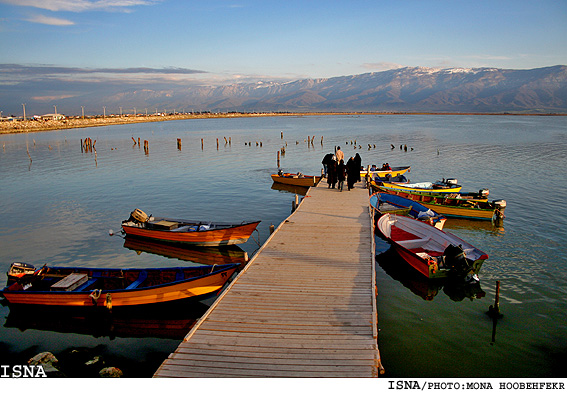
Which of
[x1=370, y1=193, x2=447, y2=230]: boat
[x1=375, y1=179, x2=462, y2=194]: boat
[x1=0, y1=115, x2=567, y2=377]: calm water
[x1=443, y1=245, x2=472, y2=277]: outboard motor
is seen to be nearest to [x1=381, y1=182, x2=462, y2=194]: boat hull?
[x1=375, y1=179, x2=462, y2=194]: boat

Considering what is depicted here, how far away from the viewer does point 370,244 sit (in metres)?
13.7

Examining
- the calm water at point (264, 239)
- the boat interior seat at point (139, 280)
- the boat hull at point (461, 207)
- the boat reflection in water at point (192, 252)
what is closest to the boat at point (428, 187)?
the boat hull at point (461, 207)

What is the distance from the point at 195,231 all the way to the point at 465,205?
16.6 metres

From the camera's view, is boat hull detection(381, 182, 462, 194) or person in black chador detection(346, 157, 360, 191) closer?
person in black chador detection(346, 157, 360, 191)

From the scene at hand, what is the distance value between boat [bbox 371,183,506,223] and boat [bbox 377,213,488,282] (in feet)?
22.0

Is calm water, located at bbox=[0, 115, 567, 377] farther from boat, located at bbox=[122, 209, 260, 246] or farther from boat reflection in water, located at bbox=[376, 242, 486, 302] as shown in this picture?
boat, located at bbox=[122, 209, 260, 246]

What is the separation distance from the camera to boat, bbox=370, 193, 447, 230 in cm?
1928

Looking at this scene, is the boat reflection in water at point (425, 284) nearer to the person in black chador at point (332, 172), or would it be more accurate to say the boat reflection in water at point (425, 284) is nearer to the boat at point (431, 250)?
the boat at point (431, 250)

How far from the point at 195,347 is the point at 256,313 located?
1.72 m

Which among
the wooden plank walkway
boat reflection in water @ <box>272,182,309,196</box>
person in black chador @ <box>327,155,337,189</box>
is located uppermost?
person in black chador @ <box>327,155,337,189</box>

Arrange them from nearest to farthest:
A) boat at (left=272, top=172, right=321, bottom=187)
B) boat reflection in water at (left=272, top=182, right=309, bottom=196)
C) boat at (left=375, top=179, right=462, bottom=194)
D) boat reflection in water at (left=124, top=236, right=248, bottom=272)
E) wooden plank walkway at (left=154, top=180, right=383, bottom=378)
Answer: wooden plank walkway at (left=154, top=180, right=383, bottom=378)
boat reflection in water at (left=124, top=236, right=248, bottom=272)
boat at (left=375, top=179, right=462, bottom=194)
boat reflection in water at (left=272, top=182, right=309, bottom=196)
boat at (left=272, top=172, right=321, bottom=187)

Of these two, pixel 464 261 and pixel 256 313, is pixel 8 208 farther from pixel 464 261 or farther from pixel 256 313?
pixel 464 261

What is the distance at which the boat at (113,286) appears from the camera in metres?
12.6

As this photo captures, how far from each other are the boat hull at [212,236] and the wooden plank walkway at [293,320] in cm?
513
